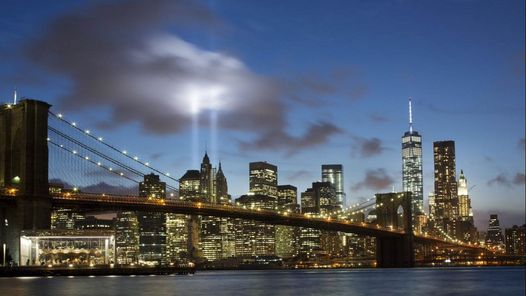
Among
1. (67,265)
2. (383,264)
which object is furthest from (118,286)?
(383,264)

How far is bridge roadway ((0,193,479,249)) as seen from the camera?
81.2 m

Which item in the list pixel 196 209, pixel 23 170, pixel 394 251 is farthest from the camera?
pixel 394 251

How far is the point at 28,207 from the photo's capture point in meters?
75.5

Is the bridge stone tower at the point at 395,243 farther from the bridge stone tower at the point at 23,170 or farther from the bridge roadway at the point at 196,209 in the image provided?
the bridge stone tower at the point at 23,170

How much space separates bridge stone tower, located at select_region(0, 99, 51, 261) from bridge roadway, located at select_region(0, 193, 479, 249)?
1.46m

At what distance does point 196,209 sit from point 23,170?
21.0 metres

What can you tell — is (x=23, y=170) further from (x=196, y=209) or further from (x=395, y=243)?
(x=395, y=243)

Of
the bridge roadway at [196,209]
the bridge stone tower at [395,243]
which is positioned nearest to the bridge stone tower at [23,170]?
the bridge roadway at [196,209]

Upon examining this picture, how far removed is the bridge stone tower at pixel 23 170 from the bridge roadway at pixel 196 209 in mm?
1463

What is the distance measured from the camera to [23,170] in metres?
77.1

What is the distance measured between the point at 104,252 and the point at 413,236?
196 ft

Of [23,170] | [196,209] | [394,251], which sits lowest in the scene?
[394,251]

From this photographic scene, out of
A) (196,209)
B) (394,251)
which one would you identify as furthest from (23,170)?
(394,251)

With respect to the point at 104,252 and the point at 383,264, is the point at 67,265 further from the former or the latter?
the point at 383,264
